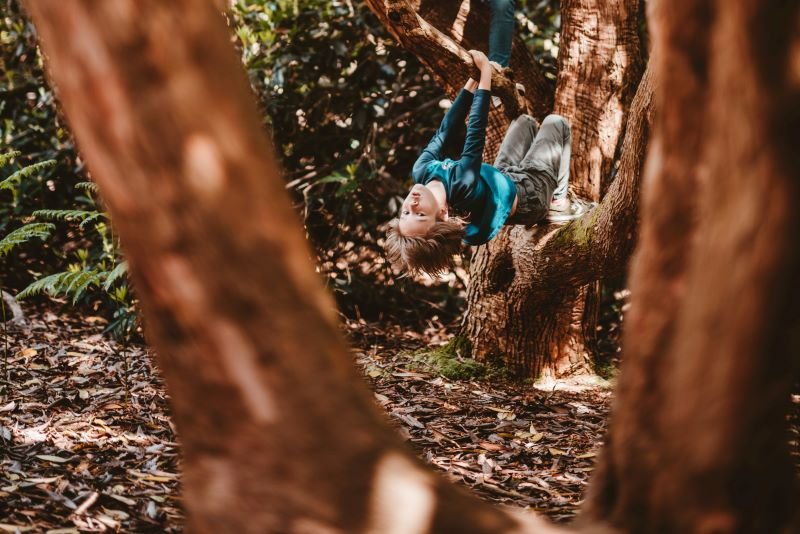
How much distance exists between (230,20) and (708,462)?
18.2 ft

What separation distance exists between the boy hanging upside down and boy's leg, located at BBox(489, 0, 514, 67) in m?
0.43

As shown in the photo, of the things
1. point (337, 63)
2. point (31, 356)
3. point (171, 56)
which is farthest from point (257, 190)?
point (337, 63)

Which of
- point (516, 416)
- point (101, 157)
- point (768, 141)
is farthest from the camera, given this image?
point (516, 416)

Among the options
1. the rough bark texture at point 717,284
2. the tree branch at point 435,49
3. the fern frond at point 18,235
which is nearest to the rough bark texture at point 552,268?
the tree branch at point 435,49

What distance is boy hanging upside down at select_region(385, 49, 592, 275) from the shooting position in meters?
4.22

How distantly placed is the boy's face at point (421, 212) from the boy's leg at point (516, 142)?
68 cm

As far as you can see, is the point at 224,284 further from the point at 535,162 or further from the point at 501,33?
the point at 501,33

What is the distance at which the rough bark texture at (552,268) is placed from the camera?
12.7 ft

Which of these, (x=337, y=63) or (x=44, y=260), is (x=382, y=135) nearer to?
(x=337, y=63)

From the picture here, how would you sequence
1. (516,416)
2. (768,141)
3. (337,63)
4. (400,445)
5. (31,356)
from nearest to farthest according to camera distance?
(768,141)
(400,445)
(516,416)
(31,356)
(337,63)

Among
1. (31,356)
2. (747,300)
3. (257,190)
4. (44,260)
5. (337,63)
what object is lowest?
(31,356)

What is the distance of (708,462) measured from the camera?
62.0 inches

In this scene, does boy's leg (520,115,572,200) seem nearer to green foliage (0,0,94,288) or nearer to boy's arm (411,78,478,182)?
boy's arm (411,78,478,182)

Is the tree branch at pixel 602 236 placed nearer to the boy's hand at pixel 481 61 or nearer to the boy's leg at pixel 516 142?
the boy's leg at pixel 516 142
